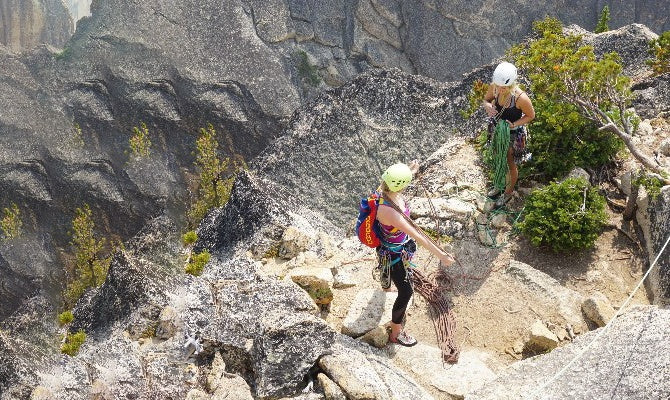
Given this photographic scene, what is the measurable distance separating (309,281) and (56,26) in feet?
258

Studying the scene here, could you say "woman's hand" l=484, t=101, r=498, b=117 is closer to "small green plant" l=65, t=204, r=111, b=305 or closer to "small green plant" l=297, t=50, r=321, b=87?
"small green plant" l=65, t=204, r=111, b=305

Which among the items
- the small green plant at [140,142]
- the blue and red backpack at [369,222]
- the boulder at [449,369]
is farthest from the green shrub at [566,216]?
the small green plant at [140,142]

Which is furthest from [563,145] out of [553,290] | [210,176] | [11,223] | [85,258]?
[11,223]

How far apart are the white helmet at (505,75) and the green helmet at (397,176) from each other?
3.14 meters

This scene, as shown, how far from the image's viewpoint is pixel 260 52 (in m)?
63.3

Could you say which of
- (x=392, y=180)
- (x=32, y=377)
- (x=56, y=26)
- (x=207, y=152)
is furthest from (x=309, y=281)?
(x=56, y=26)

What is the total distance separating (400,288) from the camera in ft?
26.9

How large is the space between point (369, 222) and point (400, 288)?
44.3 inches

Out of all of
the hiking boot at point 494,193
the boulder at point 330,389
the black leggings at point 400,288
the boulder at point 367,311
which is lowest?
the boulder at point 330,389

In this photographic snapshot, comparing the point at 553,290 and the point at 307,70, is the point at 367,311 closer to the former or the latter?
the point at 553,290

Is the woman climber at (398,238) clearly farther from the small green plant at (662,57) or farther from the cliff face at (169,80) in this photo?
the cliff face at (169,80)

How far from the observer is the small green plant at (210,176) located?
140 ft

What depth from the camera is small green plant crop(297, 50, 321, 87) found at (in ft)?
209

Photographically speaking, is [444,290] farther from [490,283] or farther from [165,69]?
[165,69]
